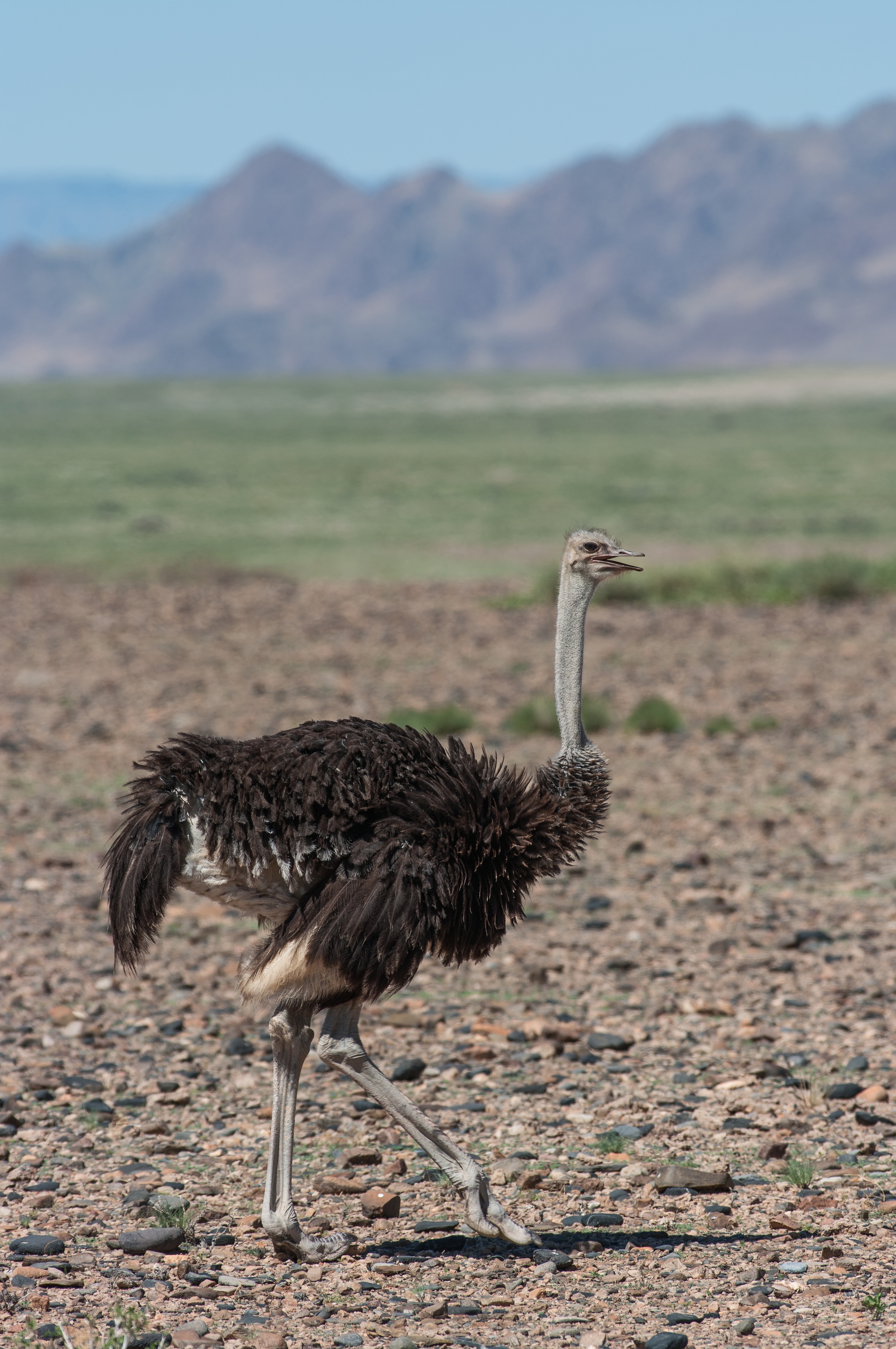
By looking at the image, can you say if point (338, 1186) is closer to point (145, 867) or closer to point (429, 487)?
point (145, 867)

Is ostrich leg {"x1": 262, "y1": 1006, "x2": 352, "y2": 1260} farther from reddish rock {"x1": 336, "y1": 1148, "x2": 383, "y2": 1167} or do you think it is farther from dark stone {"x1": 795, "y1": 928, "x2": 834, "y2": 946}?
dark stone {"x1": 795, "y1": 928, "x2": 834, "y2": 946}

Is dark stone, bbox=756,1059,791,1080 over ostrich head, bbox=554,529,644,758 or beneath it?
beneath

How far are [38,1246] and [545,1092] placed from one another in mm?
2115

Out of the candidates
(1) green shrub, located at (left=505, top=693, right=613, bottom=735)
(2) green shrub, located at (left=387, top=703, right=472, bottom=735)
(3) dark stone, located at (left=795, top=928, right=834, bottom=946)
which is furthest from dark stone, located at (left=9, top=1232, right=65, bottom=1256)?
(1) green shrub, located at (left=505, top=693, right=613, bottom=735)

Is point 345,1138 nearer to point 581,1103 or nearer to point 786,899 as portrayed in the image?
point 581,1103

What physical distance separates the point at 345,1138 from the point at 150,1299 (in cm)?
149

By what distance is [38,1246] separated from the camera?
503 centimetres

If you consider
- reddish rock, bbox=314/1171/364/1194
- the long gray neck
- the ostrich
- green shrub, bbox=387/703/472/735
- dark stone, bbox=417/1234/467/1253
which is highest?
the long gray neck

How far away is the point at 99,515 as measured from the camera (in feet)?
120

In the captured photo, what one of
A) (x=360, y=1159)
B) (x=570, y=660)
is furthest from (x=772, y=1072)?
(x=570, y=660)

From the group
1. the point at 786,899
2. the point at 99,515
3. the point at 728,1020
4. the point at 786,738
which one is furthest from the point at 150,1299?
the point at 99,515

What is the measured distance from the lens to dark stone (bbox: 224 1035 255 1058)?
22.6 ft

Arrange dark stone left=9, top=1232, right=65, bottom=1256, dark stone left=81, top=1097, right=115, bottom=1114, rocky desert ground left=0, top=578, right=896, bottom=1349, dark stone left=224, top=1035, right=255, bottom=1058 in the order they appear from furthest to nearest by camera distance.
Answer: dark stone left=224, top=1035, right=255, bottom=1058 → dark stone left=81, top=1097, right=115, bottom=1114 → dark stone left=9, top=1232, right=65, bottom=1256 → rocky desert ground left=0, top=578, right=896, bottom=1349

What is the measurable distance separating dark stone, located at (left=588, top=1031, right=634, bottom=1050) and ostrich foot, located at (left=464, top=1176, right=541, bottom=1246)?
180 centimetres
